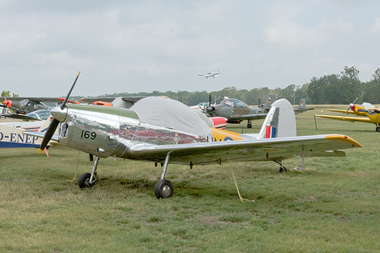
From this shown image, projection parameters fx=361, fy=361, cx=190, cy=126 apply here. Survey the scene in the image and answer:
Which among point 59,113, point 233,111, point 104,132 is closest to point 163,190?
point 104,132

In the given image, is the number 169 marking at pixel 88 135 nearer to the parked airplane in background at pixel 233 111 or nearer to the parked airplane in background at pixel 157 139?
the parked airplane in background at pixel 157 139

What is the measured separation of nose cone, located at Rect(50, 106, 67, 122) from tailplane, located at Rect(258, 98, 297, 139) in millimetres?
4804

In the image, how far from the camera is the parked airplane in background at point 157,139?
19.1ft

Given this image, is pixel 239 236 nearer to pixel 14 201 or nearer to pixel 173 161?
pixel 173 161

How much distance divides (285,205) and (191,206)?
1.51 meters

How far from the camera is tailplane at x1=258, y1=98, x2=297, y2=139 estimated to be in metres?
8.76

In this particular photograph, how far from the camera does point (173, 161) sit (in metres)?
6.88

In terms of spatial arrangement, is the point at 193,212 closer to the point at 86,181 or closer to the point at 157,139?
the point at 157,139

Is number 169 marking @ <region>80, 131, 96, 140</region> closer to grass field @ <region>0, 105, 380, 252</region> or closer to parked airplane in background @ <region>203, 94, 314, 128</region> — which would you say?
grass field @ <region>0, 105, 380, 252</region>

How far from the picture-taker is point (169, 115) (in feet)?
22.5

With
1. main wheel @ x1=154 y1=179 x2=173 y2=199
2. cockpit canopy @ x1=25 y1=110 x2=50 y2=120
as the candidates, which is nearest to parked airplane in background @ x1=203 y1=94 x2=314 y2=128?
cockpit canopy @ x1=25 y1=110 x2=50 y2=120

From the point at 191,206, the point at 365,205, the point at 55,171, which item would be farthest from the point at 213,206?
the point at 55,171

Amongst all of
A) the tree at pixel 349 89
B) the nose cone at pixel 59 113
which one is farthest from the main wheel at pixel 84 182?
the tree at pixel 349 89

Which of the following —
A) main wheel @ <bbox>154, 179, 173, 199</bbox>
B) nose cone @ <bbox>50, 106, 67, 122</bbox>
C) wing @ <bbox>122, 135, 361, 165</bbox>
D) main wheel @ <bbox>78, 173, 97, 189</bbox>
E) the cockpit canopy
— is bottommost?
main wheel @ <bbox>78, 173, 97, 189</bbox>
